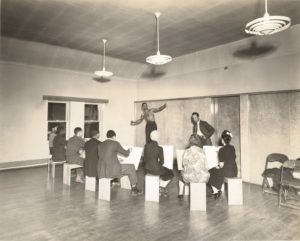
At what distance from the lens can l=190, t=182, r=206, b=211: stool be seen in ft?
13.8

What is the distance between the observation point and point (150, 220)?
12.5ft

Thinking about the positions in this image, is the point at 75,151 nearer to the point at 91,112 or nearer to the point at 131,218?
the point at 131,218

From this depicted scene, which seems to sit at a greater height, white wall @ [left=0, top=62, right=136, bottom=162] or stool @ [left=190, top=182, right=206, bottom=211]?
white wall @ [left=0, top=62, right=136, bottom=162]

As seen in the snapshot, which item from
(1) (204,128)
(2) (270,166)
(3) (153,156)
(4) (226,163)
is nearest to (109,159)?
(3) (153,156)

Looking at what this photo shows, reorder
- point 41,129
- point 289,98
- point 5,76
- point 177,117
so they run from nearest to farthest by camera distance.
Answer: point 289,98 < point 5,76 < point 41,129 < point 177,117

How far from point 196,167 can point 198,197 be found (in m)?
0.51

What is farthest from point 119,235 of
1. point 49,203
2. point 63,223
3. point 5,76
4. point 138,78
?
point 138,78

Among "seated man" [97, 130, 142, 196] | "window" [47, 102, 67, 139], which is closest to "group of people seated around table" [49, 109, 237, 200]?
"seated man" [97, 130, 142, 196]

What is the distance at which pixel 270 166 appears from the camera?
5.96 metres

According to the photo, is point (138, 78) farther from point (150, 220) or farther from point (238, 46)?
point (150, 220)

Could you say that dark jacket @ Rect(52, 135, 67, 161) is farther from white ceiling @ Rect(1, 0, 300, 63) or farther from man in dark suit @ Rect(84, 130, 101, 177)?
white ceiling @ Rect(1, 0, 300, 63)

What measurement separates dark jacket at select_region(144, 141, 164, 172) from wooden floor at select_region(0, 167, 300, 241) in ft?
2.21

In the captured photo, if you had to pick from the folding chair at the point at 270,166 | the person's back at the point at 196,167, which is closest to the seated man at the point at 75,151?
the person's back at the point at 196,167

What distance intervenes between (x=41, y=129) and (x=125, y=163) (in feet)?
13.7
